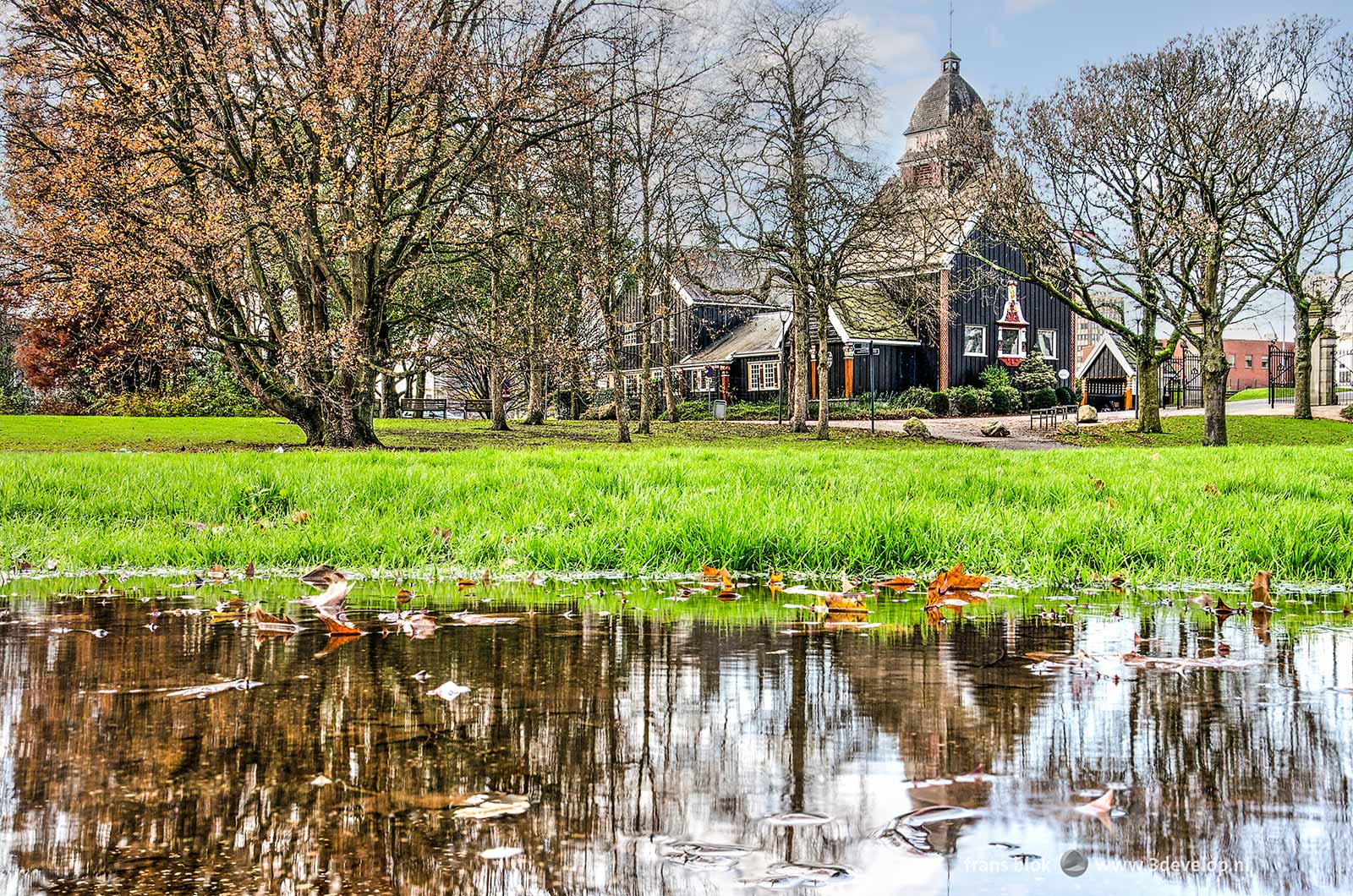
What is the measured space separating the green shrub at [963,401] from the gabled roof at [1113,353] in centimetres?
1108

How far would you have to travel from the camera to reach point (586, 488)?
27.6 ft

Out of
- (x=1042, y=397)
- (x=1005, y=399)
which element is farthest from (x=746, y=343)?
(x=1042, y=397)

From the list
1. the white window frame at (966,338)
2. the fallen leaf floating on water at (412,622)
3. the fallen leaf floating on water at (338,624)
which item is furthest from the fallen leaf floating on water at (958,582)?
the white window frame at (966,338)

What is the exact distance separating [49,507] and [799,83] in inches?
1219

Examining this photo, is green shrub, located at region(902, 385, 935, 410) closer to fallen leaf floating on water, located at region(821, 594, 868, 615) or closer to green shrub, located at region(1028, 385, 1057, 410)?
green shrub, located at region(1028, 385, 1057, 410)

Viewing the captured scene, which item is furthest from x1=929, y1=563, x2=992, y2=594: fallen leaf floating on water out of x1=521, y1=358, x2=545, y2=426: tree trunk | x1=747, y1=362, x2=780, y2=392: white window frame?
x1=747, y1=362, x2=780, y2=392: white window frame

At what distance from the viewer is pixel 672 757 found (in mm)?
2486

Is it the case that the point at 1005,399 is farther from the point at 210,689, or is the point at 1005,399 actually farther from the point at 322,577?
→ the point at 210,689

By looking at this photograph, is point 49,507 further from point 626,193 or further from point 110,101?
point 626,193

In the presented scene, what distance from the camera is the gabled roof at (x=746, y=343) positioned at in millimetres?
57219

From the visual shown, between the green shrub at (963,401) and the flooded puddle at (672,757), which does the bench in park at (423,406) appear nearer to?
the green shrub at (963,401)

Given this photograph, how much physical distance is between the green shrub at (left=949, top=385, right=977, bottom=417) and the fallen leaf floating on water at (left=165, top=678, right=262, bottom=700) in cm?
4891

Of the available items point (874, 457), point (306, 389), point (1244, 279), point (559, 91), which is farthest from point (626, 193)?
point (874, 457)

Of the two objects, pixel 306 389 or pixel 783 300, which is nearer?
pixel 306 389
